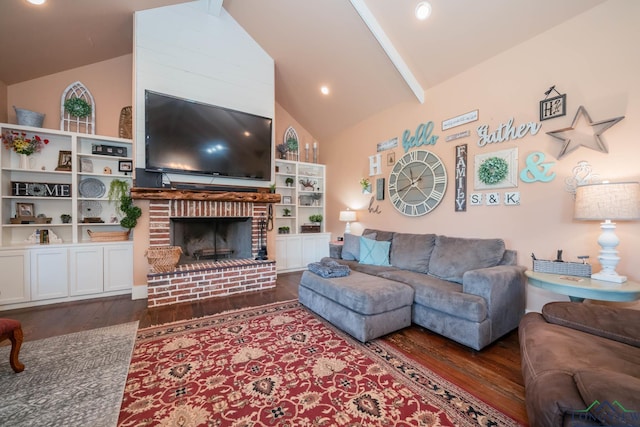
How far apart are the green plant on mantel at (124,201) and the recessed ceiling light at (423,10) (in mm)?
3969

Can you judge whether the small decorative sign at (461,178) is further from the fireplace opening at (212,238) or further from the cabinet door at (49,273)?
the cabinet door at (49,273)

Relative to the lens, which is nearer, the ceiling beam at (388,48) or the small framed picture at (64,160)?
the ceiling beam at (388,48)

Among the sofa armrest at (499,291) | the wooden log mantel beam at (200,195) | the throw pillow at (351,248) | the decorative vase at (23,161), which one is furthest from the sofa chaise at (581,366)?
the decorative vase at (23,161)

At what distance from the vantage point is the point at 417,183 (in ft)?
12.3

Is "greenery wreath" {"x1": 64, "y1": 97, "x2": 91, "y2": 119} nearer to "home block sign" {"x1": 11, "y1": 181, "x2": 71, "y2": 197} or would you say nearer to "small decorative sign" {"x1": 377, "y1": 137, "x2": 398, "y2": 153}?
"home block sign" {"x1": 11, "y1": 181, "x2": 71, "y2": 197}

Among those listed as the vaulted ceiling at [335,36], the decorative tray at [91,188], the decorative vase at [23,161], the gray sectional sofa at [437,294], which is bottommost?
the gray sectional sofa at [437,294]

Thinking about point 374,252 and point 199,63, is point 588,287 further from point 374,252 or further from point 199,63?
point 199,63

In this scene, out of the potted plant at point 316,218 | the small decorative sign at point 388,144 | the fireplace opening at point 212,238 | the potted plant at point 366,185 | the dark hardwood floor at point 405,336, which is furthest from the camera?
the potted plant at point 316,218

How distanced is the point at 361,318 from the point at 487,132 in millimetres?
2499

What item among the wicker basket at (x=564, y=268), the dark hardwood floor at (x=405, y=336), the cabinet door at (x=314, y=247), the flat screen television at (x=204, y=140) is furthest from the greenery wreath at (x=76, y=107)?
the wicker basket at (x=564, y=268)

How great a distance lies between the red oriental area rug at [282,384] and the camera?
140cm

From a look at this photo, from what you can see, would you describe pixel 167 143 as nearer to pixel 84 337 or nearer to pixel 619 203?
pixel 84 337

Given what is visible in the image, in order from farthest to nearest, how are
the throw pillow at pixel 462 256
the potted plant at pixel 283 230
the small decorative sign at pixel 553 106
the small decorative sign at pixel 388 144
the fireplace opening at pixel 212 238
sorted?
the potted plant at pixel 283 230
the small decorative sign at pixel 388 144
the fireplace opening at pixel 212 238
the throw pillow at pixel 462 256
the small decorative sign at pixel 553 106

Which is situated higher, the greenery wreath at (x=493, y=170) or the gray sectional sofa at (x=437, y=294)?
the greenery wreath at (x=493, y=170)
